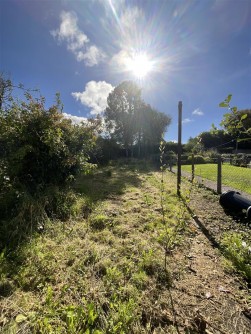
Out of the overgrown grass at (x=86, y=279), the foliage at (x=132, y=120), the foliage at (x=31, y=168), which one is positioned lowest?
the overgrown grass at (x=86, y=279)

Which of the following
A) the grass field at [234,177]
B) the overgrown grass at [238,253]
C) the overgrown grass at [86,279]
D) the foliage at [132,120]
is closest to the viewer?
the overgrown grass at [86,279]

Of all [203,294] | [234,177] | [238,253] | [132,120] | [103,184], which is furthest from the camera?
[132,120]

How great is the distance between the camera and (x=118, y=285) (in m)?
2.00

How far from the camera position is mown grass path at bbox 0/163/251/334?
1.58m

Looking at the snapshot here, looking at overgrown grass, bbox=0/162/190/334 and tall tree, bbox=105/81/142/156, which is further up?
tall tree, bbox=105/81/142/156

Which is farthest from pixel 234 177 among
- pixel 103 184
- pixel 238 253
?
pixel 238 253

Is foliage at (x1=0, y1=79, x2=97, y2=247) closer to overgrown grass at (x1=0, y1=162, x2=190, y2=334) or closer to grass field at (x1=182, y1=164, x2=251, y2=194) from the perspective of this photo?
overgrown grass at (x1=0, y1=162, x2=190, y2=334)

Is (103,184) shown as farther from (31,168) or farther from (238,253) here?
(238,253)

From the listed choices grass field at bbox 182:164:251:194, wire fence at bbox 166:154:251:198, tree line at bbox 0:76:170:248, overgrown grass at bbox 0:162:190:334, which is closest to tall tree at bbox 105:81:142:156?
wire fence at bbox 166:154:251:198

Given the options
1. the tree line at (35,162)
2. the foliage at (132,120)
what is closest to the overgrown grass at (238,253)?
the tree line at (35,162)

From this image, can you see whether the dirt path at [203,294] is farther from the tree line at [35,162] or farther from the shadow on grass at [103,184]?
the shadow on grass at [103,184]

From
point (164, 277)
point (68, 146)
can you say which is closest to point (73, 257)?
point (164, 277)

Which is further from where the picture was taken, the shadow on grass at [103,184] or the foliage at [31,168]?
the shadow on grass at [103,184]

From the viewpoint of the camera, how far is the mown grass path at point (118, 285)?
1.58 metres
